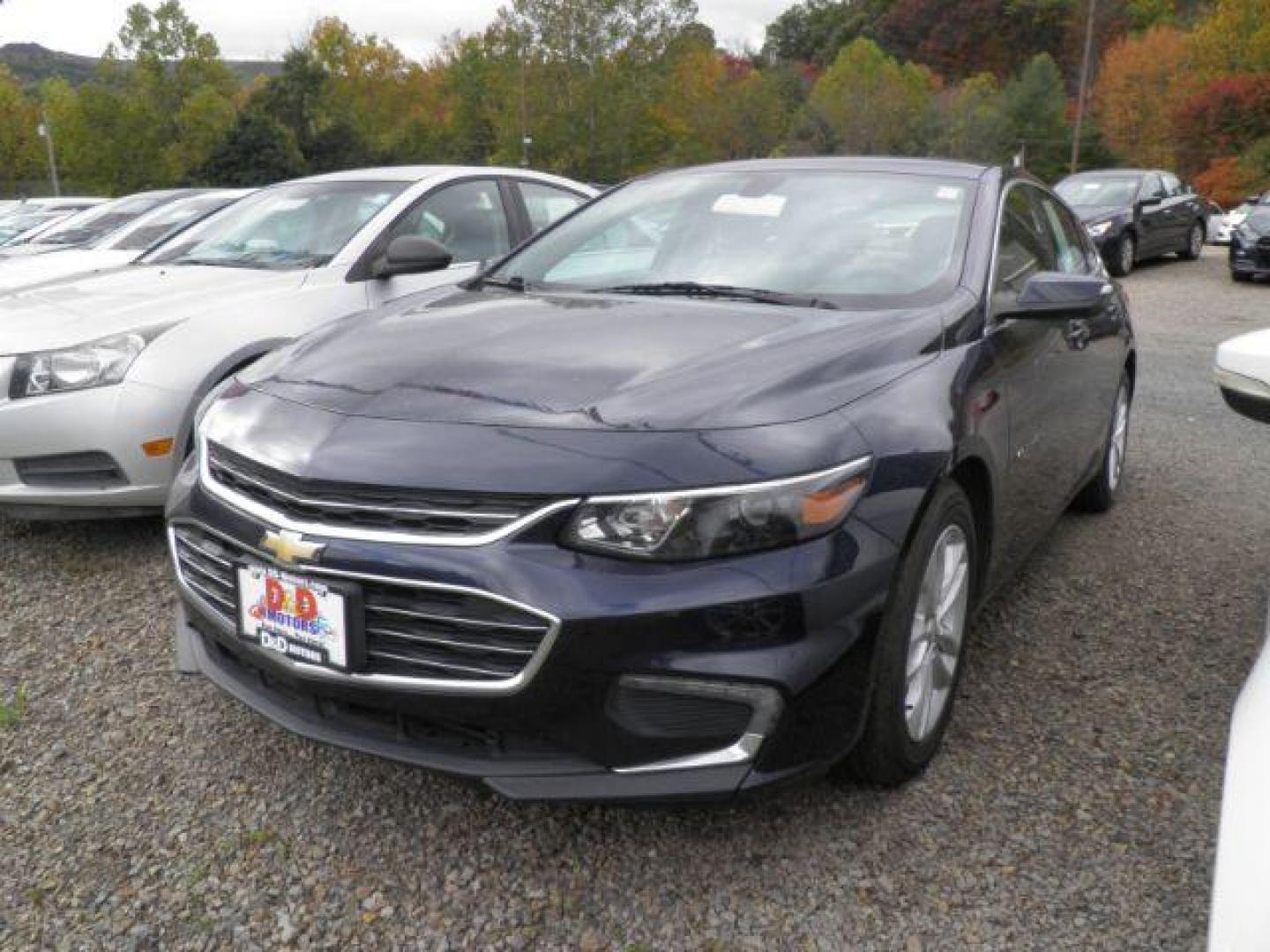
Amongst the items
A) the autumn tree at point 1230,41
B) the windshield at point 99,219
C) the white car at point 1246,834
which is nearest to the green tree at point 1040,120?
the autumn tree at point 1230,41

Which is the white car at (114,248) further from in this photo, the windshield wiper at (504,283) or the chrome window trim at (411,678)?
the chrome window trim at (411,678)

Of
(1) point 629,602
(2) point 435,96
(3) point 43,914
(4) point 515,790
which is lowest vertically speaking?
(3) point 43,914

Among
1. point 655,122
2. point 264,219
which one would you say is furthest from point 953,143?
point 264,219

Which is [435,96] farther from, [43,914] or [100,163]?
[43,914]

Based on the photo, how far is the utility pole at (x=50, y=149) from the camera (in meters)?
44.5

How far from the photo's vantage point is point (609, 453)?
80.4 inches

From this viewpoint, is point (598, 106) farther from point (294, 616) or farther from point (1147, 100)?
point (294, 616)

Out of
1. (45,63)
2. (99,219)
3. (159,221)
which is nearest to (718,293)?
(159,221)

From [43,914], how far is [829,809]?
5.32 feet

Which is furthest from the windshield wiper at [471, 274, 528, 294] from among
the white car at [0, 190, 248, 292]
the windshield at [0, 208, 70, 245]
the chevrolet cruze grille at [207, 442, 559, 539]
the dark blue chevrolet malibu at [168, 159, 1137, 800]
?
the windshield at [0, 208, 70, 245]

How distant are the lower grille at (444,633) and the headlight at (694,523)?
0.60 ft

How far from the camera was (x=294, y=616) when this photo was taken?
2139mm

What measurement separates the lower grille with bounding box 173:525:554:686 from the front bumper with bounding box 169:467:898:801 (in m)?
0.03

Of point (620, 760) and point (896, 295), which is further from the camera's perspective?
point (896, 295)
